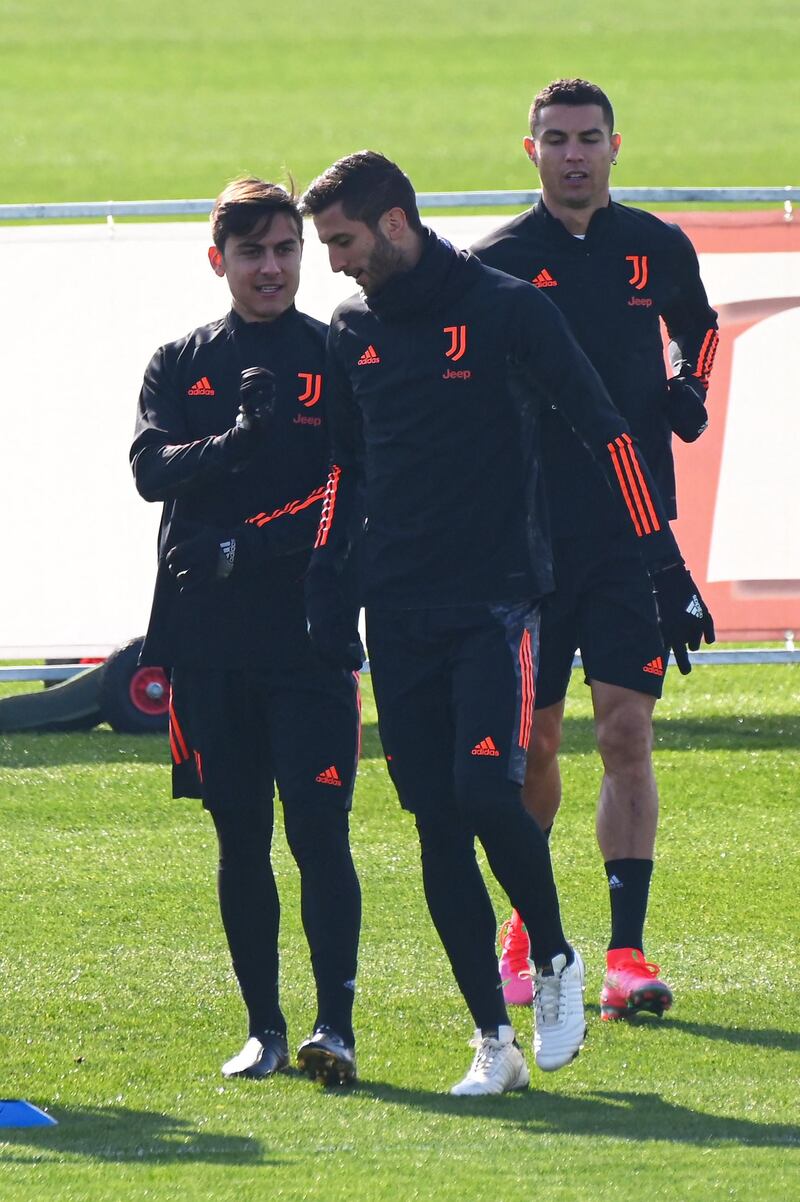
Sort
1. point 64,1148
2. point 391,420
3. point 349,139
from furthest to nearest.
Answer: point 349,139, point 391,420, point 64,1148

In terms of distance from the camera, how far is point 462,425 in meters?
4.68

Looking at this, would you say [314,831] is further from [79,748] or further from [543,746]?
[79,748]

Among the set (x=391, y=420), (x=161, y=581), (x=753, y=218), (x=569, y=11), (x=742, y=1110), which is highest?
(x=569, y=11)

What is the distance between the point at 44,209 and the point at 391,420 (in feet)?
15.9

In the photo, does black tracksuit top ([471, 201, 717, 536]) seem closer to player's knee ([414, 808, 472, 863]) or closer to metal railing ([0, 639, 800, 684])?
player's knee ([414, 808, 472, 863])

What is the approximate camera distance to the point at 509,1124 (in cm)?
443

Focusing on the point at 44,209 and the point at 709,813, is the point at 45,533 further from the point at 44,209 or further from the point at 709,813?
the point at 709,813

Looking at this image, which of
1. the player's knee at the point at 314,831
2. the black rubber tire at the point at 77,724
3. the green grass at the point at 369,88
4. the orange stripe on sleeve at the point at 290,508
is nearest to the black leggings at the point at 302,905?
the player's knee at the point at 314,831

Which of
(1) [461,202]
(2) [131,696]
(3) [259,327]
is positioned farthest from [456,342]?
(2) [131,696]

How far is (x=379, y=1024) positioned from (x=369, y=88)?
3176 cm

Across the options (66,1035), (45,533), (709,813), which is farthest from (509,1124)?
(45,533)

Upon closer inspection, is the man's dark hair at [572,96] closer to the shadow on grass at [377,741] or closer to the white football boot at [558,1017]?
the white football boot at [558,1017]

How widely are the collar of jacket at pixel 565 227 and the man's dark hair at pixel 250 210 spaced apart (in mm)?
976

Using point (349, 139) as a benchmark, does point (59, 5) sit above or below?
above
